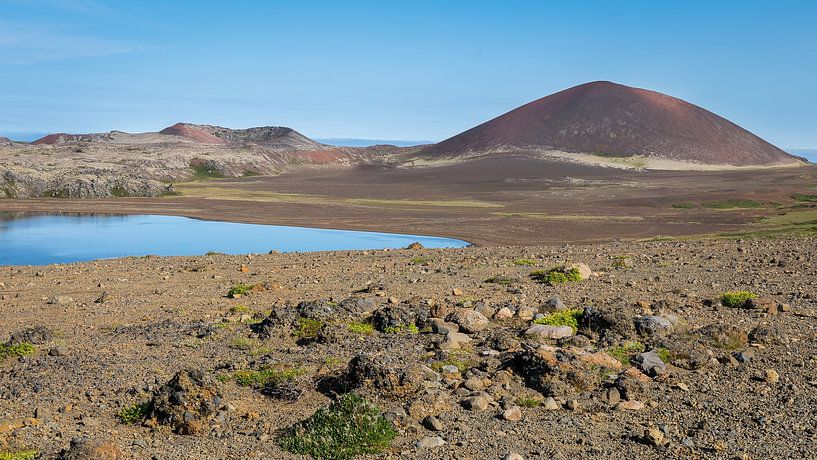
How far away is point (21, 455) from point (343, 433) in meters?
3.51

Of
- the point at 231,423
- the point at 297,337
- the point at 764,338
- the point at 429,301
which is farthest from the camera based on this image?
the point at 429,301

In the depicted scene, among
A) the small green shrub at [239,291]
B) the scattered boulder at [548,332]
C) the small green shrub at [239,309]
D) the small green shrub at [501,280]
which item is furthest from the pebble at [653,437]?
the small green shrub at [239,291]

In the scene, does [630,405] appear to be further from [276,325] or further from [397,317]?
[276,325]

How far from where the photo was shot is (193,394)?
9.50m

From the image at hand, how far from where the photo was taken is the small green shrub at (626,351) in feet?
38.8

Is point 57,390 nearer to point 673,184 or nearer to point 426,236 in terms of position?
point 426,236

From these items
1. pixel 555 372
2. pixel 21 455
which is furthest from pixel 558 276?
pixel 21 455

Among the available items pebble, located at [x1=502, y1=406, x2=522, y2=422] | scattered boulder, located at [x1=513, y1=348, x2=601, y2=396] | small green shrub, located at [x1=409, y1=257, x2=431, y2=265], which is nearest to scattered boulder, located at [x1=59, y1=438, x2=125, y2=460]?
pebble, located at [x1=502, y1=406, x2=522, y2=422]

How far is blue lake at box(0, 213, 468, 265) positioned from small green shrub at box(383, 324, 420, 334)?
94.0ft

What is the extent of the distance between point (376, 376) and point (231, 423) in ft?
6.73

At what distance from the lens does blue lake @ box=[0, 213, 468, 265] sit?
41.2 metres

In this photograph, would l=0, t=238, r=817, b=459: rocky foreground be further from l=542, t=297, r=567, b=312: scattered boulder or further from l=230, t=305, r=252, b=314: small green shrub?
l=230, t=305, r=252, b=314: small green shrub

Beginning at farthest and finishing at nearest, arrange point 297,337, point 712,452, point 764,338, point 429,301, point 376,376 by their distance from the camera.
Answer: point 429,301 < point 297,337 < point 764,338 < point 376,376 < point 712,452

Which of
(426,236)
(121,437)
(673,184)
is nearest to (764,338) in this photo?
(121,437)
